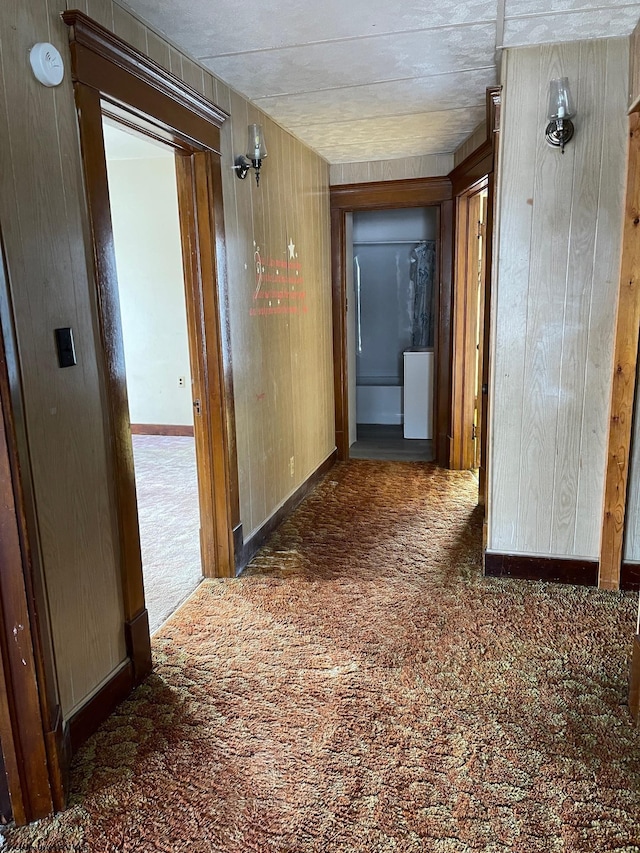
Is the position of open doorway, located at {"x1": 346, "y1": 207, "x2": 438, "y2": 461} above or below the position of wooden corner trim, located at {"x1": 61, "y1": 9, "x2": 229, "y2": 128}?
below

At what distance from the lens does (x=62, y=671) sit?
1869 mm

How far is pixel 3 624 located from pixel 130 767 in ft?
2.11

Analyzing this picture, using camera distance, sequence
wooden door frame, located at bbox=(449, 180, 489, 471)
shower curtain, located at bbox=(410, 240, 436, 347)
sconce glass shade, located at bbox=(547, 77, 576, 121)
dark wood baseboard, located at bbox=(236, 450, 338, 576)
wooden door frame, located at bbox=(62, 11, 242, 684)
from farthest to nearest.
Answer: shower curtain, located at bbox=(410, 240, 436, 347) → wooden door frame, located at bbox=(449, 180, 489, 471) → dark wood baseboard, located at bbox=(236, 450, 338, 576) → sconce glass shade, located at bbox=(547, 77, 576, 121) → wooden door frame, located at bbox=(62, 11, 242, 684)

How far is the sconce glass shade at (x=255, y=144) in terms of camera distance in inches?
120

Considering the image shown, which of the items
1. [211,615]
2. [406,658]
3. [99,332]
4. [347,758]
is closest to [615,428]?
[406,658]

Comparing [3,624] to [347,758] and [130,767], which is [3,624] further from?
[347,758]

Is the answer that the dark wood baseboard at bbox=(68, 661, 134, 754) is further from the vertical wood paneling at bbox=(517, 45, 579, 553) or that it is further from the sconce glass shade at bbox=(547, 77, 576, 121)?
the sconce glass shade at bbox=(547, 77, 576, 121)

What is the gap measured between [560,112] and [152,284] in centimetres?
456

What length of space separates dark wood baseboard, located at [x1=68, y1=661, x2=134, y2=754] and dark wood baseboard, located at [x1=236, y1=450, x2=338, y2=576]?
102 cm

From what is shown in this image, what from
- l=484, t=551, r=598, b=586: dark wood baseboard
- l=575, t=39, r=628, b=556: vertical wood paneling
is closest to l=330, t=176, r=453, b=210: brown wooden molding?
l=575, t=39, r=628, b=556: vertical wood paneling

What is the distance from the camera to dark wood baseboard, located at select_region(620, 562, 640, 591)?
287 centimetres

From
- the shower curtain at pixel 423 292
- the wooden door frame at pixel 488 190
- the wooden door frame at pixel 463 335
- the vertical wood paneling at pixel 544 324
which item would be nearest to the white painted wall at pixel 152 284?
the shower curtain at pixel 423 292

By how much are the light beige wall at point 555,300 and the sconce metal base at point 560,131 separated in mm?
58

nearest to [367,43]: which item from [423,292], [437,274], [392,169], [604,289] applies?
[604,289]
